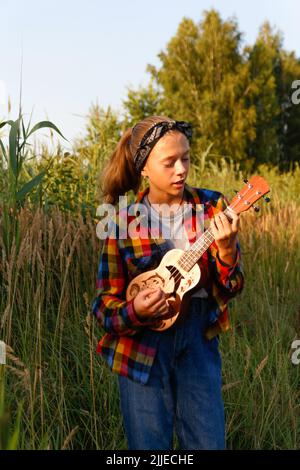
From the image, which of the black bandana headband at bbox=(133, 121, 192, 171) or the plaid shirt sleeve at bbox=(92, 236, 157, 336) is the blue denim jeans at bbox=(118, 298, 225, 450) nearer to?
the plaid shirt sleeve at bbox=(92, 236, 157, 336)

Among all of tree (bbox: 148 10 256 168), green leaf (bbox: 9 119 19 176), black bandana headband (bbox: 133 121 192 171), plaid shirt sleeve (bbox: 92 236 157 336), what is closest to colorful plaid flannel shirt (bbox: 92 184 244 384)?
plaid shirt sleeve (bbox: 92 236 157 336)

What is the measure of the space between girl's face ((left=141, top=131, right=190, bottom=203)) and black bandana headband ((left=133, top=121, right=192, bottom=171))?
16mm

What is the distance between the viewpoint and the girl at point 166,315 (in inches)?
74.6

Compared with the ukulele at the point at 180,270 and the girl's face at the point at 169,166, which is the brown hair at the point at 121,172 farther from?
the ukulele at the point at 180,270

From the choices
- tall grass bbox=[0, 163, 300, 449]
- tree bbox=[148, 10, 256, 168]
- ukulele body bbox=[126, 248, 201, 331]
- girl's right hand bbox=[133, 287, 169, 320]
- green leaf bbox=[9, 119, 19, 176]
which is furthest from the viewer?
tree bbox=[148, 10, 256, 168]

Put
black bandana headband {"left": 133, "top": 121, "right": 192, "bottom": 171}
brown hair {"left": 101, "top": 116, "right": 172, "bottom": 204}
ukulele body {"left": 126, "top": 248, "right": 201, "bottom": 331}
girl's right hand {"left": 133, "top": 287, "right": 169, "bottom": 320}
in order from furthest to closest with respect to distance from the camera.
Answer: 1. brown hair {"left": 101, "top": 116, "right": 172, "bottom": 204}
2. black bandana headband {"left": 133, "top": 121, "right": 192, "bottom": 171}
3. ukulele body {"left": 126, "top": 248, "right": 201, "bottom": 331}
4. girl's right hand {"left": 133, "top": 287, "right": 169, "bottom": 320}

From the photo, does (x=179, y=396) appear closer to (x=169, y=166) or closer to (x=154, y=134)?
(x=169, y=166)

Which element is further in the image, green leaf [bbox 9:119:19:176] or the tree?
the tree

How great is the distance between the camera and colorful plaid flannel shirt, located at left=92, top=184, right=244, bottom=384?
6.28 feet

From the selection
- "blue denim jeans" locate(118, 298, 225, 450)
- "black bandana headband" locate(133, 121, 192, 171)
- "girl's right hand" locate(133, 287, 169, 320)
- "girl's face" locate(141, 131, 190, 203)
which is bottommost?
"blue denim jeans" locate(118, 298, 225, 450)

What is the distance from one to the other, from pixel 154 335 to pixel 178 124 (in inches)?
25.8

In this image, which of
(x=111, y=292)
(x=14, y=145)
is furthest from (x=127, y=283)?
(x=14, y=145)

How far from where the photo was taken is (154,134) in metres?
2.06

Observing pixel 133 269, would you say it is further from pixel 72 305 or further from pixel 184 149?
pixel 72 305
